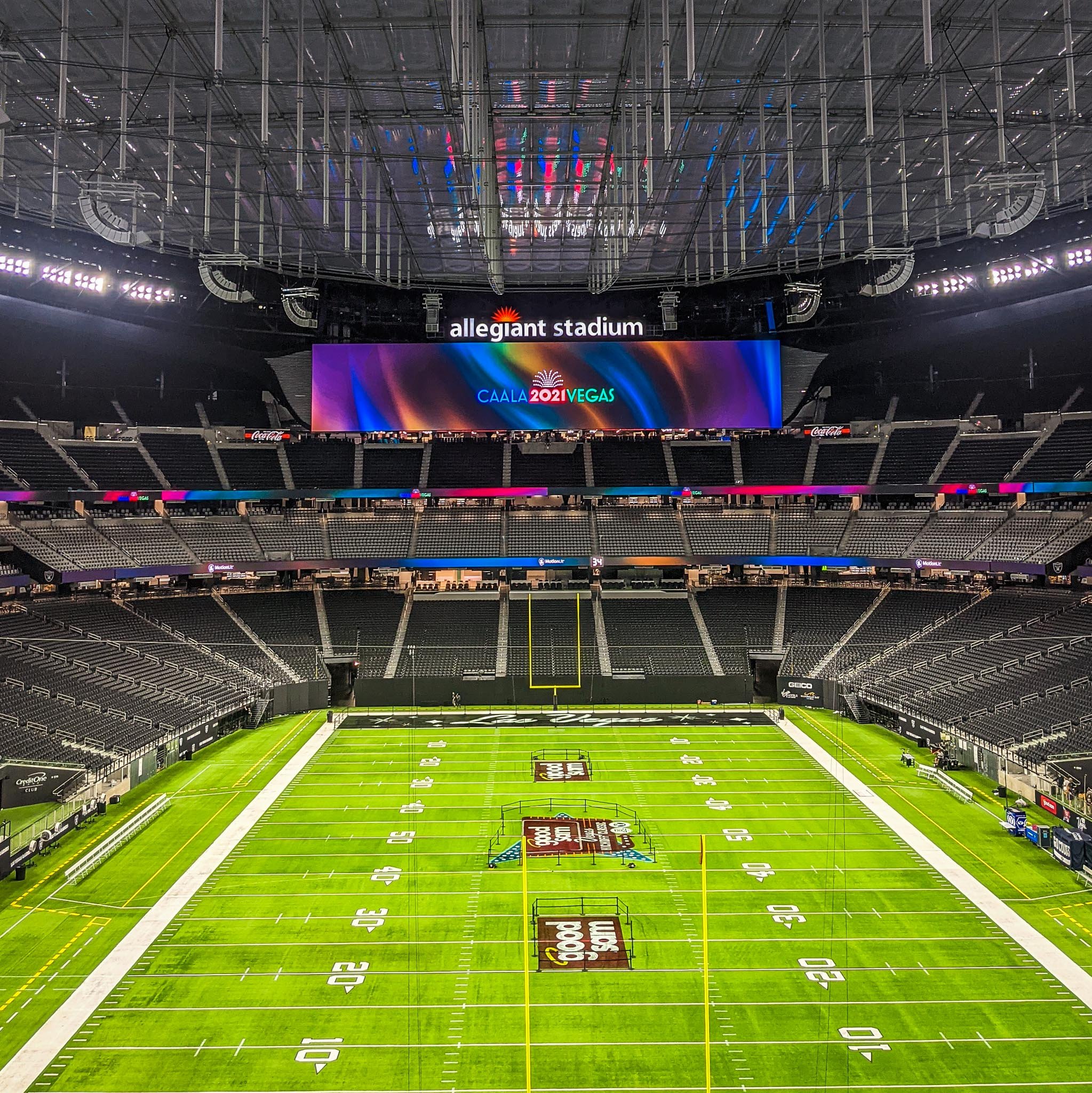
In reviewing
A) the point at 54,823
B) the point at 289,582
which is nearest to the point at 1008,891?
the point at 54,823

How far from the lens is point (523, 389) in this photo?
140ft

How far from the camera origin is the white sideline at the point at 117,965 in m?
12.5

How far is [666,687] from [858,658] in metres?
7.89

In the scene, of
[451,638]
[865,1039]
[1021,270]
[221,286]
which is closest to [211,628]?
[451,638]

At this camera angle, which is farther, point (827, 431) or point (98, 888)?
point (827, 431)

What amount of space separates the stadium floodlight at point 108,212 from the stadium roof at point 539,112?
0.14 metres

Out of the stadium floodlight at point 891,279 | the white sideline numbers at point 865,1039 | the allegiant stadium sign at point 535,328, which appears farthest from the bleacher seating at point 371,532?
the white sideline numbers at point 865,1039

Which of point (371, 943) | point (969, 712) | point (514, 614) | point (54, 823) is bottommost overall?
point (371, 943)

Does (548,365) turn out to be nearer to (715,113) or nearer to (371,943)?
(715,113)

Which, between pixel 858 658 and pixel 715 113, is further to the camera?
pixel 858 658

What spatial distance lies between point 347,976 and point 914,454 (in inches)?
1415

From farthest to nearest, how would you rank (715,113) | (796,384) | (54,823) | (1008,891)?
(796,384), (715,113), (54,823), (1008,891)

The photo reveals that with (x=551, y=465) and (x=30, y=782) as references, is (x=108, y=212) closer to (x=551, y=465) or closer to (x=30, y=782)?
(x=30, y=782)

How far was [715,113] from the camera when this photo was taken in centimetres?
2406
